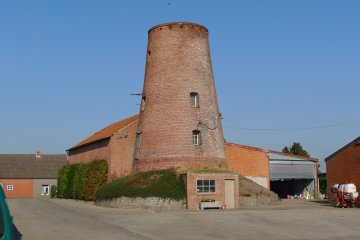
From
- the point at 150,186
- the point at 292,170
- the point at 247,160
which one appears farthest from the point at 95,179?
the point at 292,170

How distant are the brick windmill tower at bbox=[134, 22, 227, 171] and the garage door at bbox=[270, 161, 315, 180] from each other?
13.0 m

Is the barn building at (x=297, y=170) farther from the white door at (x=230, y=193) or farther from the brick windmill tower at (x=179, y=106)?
the white door at (x=230, y=193)

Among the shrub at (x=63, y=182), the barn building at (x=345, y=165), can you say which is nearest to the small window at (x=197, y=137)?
the barn building at (x=345, y=165)

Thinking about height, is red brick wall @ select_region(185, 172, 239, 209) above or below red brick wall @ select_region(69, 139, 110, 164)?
below

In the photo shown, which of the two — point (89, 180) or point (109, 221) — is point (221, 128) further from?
point (109, 221)

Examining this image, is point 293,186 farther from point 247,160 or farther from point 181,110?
point 181,110

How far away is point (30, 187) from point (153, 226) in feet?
142

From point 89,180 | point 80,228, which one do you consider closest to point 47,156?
point 89,180

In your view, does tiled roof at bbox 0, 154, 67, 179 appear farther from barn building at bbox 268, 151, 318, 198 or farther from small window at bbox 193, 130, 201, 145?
small window at bbox 193, 130, 201, 145

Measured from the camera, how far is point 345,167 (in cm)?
3086

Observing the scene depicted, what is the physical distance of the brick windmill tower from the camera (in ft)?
100

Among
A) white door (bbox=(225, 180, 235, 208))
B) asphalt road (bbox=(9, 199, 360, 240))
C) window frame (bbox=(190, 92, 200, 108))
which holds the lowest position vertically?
asphalt road (bbox=(9, 199, 360, 240))

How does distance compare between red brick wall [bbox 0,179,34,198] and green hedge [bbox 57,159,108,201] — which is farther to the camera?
red brick wall [bbox 0,179,34,198]

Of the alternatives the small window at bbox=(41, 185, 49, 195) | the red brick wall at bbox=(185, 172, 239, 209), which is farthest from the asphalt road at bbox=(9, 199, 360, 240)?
the small window at bbox=(41, 185, 49, 195)
